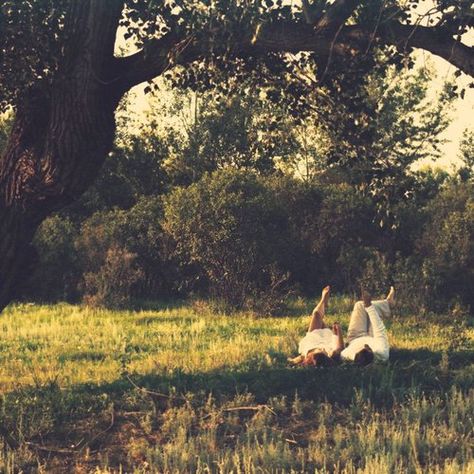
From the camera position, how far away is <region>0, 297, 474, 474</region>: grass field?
9.27 m

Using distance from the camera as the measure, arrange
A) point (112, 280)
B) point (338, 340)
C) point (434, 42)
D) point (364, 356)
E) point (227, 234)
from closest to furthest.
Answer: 1. point (434, 42)
2. point (364, 356)
3. point (338, 340)
4. point (227, 234)
5. point (112, 280)

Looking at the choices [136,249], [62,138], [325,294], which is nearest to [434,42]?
[62,138]

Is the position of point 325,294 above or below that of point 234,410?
above

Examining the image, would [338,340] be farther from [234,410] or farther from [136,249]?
[136,249]

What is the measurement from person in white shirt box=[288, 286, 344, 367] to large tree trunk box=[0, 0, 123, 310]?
4642 mm

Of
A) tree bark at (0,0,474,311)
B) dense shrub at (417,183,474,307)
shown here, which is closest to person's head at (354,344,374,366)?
tree bark at (0,0,474,311)

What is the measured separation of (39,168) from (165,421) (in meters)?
3.48

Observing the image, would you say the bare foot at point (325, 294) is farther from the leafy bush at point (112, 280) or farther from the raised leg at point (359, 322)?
the leafy bush at point (112, 280)

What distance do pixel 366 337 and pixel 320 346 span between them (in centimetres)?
74

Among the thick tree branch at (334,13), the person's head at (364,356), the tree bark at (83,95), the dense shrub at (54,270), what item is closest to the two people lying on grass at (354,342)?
the person's head at (364,356)

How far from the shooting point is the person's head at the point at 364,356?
13016mm

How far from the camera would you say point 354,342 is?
1355cm

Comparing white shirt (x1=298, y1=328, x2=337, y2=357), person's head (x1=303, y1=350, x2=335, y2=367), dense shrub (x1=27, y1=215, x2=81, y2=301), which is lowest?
person's head (x1=303, y1=350, x2=335, y2=367)

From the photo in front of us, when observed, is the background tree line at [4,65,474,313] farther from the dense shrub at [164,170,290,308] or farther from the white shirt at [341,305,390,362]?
the white shirt at [341,305,390,362]
